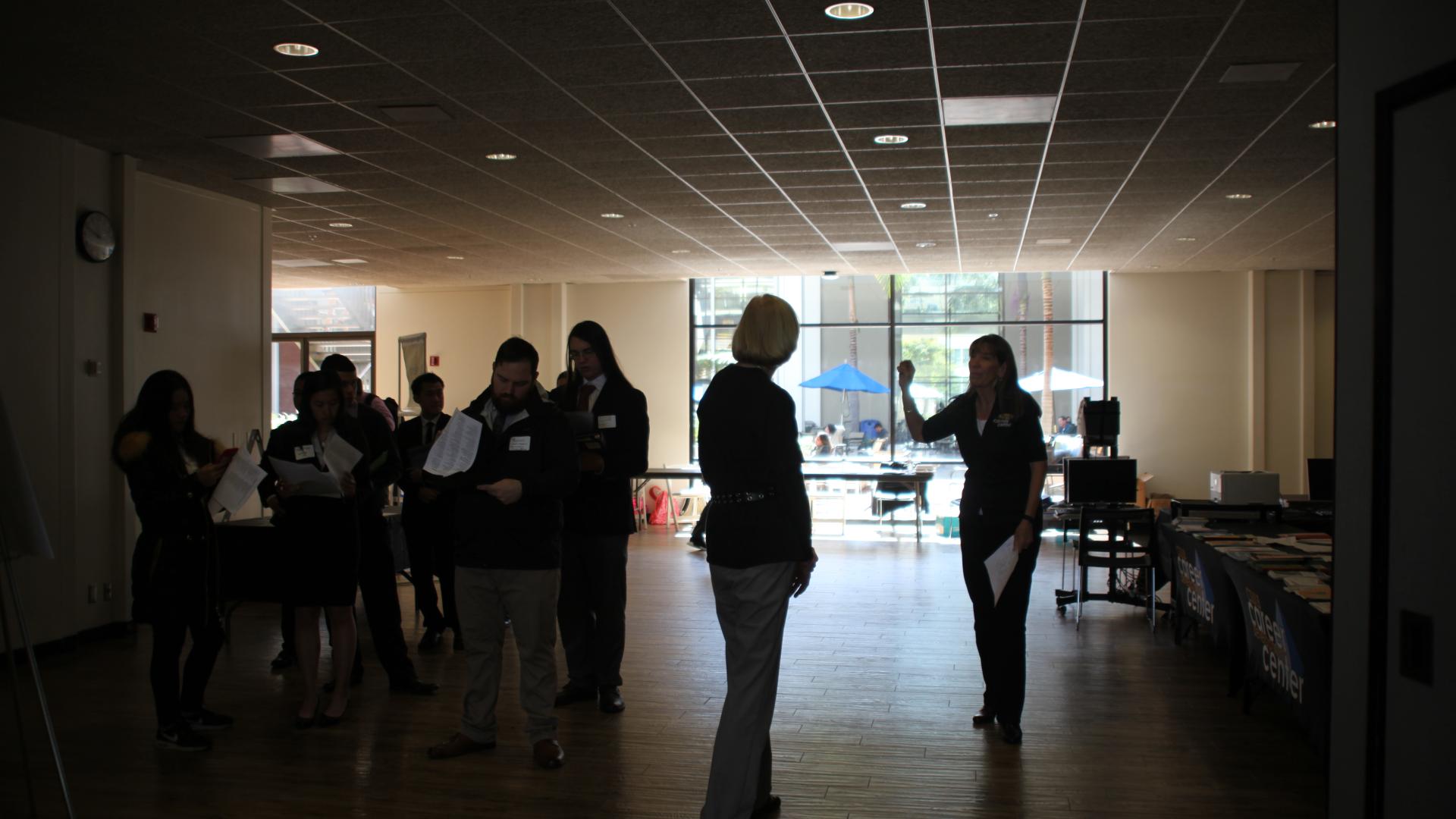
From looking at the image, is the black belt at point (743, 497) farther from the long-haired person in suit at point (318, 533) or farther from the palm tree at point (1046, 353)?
the palm tree at point (1046, 353)

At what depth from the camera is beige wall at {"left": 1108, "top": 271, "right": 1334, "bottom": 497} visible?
14.0m

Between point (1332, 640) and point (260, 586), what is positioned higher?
point (1332, 640)

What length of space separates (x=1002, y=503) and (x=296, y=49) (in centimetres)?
381

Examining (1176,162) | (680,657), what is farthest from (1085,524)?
(680,657)

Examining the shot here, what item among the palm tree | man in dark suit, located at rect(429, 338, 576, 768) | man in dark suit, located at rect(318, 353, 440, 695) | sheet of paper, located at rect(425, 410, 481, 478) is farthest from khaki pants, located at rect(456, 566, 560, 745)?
the palm tree

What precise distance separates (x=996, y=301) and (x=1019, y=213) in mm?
5358

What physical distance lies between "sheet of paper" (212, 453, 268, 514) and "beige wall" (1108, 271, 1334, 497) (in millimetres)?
12151

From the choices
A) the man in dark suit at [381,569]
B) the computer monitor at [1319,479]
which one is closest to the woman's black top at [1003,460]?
the man in dark suit at [381,569]

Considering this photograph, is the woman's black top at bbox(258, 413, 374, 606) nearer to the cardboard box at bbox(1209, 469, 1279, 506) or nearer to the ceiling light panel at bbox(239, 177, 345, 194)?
the ceiling light panel at bbox(239, 177, 345, 194)

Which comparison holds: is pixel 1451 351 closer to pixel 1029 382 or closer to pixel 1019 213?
pixel 1019 213

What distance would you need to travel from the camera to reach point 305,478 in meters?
4.56

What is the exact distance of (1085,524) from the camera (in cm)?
755

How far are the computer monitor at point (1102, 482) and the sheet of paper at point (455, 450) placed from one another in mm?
4926

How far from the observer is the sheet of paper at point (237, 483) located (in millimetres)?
4453
